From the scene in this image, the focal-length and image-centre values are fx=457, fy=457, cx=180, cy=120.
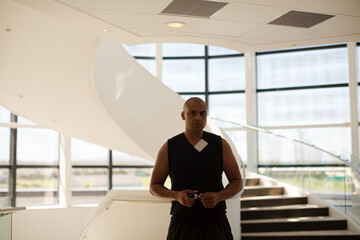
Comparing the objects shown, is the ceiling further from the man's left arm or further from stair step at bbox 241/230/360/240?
stair step at bbox 241/230/360/240

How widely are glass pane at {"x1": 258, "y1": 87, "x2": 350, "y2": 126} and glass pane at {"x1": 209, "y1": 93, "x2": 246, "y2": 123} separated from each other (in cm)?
50

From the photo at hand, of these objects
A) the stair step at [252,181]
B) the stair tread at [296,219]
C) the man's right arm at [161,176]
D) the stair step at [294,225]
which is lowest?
the stair step at [294,225]

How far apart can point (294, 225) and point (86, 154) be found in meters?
6.95

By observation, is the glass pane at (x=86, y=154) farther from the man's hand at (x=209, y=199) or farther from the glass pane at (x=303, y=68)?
the man's hand at (x=209, y=199)

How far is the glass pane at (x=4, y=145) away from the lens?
11867 millimetres

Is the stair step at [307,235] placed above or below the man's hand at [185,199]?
below

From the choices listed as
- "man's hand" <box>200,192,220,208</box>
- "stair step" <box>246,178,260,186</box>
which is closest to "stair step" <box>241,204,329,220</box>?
"stair step" <box>246,178,260,186</box>

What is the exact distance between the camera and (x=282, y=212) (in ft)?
26.3

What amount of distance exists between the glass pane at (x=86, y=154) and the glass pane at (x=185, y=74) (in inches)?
106

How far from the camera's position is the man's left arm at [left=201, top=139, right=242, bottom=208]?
1984 millimetres

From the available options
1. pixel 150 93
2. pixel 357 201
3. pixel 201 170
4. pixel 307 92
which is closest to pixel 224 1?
pixel 201 170

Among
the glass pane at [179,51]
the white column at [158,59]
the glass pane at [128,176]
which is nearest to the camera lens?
the white column at [158,59]

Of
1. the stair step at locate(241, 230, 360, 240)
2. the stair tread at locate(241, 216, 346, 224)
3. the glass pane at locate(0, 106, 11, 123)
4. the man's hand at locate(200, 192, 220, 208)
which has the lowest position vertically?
the stair step at locate(241, 230, 360, 240)

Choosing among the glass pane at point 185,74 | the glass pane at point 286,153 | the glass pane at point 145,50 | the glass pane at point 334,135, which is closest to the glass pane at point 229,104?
the glass pane at point 185,74
